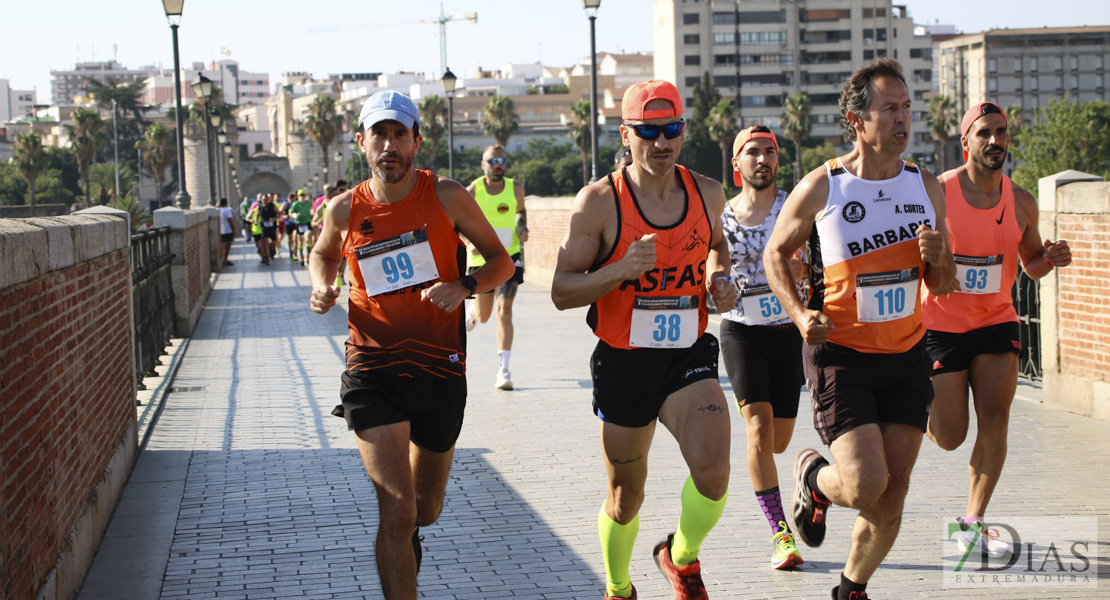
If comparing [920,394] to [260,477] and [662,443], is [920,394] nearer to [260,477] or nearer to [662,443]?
[662,443]

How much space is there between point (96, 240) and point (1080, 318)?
23.4 ft

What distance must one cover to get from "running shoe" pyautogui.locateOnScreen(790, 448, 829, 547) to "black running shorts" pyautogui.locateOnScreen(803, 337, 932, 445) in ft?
1.36

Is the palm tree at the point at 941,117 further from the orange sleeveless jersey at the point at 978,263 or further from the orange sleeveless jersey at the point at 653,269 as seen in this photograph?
the orange sleeveless jersey at the point at 653,269

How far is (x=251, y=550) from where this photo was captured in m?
→ 5.83

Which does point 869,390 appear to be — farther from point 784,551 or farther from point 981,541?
point 981,541

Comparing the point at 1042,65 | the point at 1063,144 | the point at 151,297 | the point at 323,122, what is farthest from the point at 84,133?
the point at 1042,65

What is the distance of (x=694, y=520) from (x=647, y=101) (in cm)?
165

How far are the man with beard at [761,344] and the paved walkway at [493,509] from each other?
1.21 feet

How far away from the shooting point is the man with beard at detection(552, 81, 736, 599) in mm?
4629

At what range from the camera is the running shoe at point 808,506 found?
5.13m

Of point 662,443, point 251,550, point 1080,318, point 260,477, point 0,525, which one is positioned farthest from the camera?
point 1080,318

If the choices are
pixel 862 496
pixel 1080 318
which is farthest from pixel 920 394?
pixel 1080 318

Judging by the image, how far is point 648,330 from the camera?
468 centimetres

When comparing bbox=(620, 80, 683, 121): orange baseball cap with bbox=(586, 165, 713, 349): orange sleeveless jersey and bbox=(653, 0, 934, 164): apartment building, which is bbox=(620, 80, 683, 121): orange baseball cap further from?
bbox=(653, 0, 934, 164): apartment building
